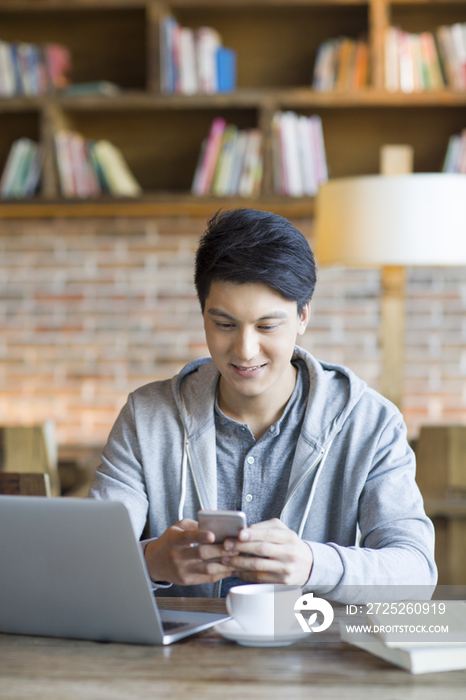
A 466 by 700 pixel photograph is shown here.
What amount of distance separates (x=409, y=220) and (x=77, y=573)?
5.22 ft

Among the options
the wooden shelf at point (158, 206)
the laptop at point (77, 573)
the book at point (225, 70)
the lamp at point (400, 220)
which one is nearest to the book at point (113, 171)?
the wooden shelf at point (158, 206)

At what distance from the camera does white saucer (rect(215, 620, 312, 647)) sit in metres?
0.95

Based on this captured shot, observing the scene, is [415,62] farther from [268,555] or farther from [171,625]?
[171,625]

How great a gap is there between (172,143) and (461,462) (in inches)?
70.3

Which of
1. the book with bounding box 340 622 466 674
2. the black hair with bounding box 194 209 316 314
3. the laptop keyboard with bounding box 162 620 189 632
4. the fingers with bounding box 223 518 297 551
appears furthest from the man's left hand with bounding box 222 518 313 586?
the black hair with bounding box 194 209 316 314

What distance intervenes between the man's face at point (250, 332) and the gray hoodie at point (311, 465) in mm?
106

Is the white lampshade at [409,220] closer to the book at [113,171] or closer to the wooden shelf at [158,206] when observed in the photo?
the wooden shelf at [158,206]

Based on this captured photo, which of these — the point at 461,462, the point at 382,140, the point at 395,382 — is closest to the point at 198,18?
the point at 382,140

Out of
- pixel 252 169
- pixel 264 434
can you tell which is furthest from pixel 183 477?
pixel 252 169

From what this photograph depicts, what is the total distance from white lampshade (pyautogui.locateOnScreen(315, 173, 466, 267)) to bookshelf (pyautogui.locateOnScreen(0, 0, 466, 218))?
2.28 feet

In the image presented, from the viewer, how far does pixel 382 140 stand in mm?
3184

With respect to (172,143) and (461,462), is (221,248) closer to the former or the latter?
(461,462)

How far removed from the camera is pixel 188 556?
1126 millimetres

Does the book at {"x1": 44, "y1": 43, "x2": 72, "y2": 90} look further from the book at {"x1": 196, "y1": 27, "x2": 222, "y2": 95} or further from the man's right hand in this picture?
the man's right hand
